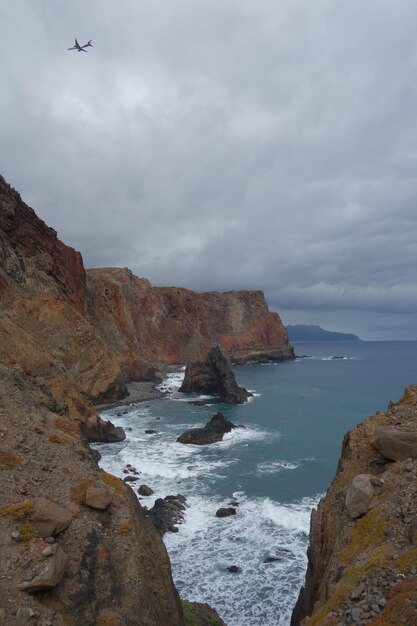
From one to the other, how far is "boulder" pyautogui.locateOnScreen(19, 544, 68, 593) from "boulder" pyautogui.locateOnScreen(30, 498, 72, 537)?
602 millimetres

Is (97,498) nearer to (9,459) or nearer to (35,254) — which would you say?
(9,459)

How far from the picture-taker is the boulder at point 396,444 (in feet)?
41.0

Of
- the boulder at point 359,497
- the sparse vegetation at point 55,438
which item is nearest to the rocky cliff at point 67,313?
the sparse vegetation at point 55,438

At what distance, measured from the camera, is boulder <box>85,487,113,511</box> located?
42.5 ft

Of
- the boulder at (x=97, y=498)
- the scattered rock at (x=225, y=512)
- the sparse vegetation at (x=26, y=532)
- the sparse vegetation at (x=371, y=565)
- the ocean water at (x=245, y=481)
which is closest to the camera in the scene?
the sparse vegetation at (x=371, y=565)

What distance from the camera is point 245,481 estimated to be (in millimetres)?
34781

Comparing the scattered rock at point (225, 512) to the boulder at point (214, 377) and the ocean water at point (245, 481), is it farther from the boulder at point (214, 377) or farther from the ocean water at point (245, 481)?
the boulder at point (214, 377)

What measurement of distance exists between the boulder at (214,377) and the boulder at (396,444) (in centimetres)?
6081

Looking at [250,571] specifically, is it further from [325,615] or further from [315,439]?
[315,439]

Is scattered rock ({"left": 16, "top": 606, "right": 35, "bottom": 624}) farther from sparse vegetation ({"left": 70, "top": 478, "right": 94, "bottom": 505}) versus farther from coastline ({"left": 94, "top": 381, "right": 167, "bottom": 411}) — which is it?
coastline ({"left": 94, "top": 381, "right": 167, "bottom": 411})

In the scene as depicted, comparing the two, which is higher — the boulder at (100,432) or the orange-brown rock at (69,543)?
the orange-brown rock at (69,543)

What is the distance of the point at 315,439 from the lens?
48375 mm

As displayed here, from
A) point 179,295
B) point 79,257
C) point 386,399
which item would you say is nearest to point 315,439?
point 386,399

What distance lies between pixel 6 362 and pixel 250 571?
16690mm
